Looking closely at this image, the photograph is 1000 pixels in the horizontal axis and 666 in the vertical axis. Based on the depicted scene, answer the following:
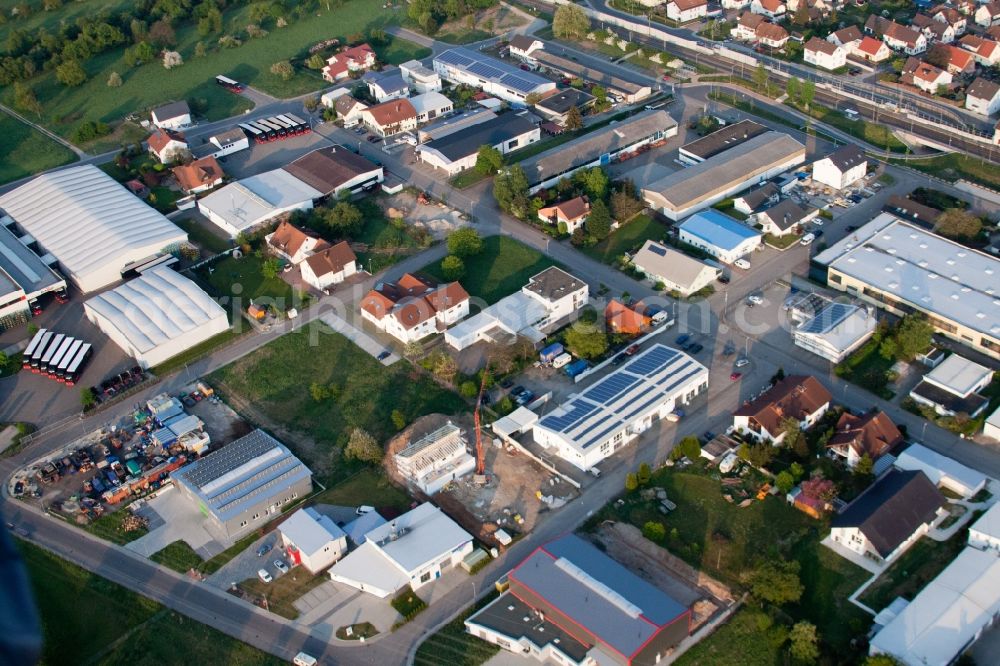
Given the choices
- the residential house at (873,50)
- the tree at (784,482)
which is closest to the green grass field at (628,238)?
the tree at (784,482)

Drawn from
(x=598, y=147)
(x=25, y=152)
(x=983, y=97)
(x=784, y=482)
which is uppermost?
(x=983, y=97)

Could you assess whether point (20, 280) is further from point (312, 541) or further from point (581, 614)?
point (581, 614)

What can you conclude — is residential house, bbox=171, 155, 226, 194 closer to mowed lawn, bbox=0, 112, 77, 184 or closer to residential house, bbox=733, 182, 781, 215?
mowed lawn, bbox=0, 112, 77, 184

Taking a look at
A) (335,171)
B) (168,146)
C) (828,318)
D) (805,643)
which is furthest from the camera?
(168,146)

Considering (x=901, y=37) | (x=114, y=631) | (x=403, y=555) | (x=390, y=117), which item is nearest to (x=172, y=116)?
(x=390, y=117)

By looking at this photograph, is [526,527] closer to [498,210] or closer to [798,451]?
[798,451]

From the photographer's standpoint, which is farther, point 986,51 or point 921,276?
point 986,51

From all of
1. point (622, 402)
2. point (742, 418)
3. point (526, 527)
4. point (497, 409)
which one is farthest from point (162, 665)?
point (742, 418)

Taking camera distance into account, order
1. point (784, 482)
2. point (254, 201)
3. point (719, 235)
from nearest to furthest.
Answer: point (784, 482) → point (719, 235) → point (254, 201)
